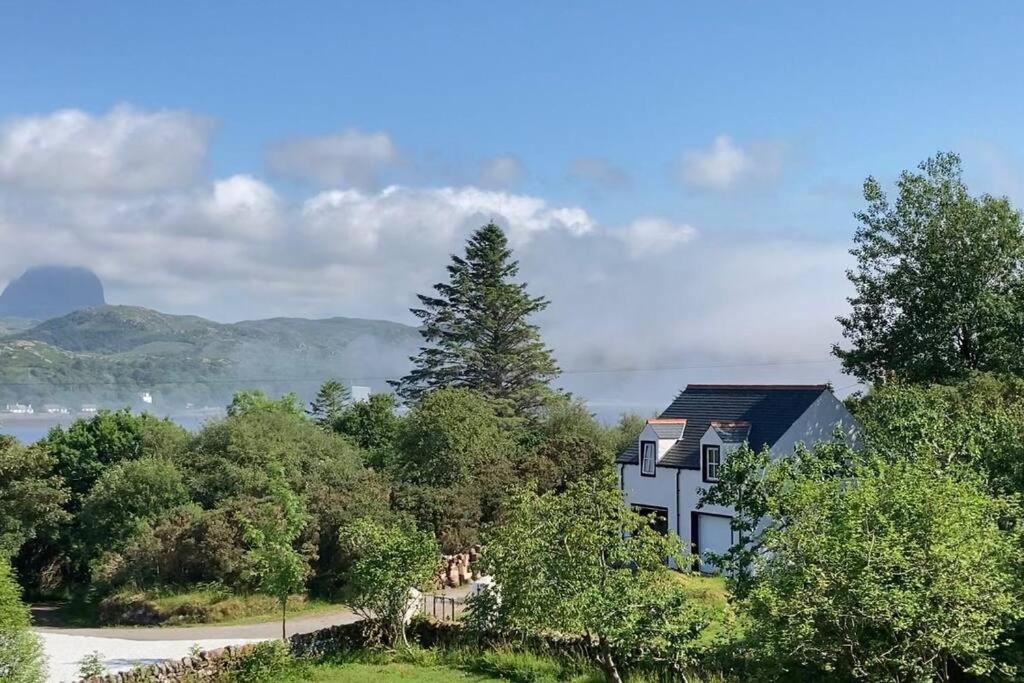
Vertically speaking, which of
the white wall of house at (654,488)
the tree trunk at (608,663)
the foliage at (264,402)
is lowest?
the tree trunk at (608,663)

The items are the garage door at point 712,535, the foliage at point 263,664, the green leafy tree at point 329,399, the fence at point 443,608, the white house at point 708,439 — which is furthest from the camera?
the green leafy tree at point 329,399

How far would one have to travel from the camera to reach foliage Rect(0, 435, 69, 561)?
105 feet

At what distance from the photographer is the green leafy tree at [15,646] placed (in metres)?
15.4

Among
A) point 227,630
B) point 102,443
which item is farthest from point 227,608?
point 102,443

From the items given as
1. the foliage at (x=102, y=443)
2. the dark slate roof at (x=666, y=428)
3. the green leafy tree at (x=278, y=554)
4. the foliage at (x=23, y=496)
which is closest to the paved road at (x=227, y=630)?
the green leafy tree at (x=278, y=554)

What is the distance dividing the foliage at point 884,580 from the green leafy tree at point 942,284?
19.6 meters

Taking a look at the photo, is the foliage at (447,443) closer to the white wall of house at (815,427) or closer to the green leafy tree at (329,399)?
the white wall of house at (815,427)

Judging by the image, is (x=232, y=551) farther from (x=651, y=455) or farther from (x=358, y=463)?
(x=651, y=455)

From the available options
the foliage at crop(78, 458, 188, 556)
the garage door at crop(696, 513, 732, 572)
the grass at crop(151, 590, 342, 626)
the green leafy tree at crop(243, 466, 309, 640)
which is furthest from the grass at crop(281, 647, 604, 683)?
the foliage at crop(78, 458, 188, 556)

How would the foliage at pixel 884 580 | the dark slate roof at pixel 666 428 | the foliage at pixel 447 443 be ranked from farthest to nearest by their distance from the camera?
1. the foliage at pixel 447 443
2. the dark slate roof at pixel 666 428
3. the foliage at pixel 884 580

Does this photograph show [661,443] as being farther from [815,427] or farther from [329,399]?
[329,399]

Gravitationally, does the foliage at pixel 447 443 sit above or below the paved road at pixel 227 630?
above

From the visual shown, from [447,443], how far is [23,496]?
1610cm

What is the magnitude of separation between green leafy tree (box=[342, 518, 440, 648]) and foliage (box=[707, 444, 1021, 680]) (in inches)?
402
